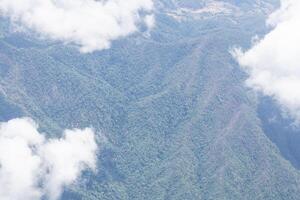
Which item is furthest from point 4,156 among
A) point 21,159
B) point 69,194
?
point 69,194

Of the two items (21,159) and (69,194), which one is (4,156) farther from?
(69,194)

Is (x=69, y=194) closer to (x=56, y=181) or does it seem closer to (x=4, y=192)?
(x=56, y=181)

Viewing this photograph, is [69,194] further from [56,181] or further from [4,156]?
[4,156]

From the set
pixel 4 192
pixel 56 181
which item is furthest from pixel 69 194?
pixel 4 192

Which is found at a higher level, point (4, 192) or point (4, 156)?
point (4, 156)
